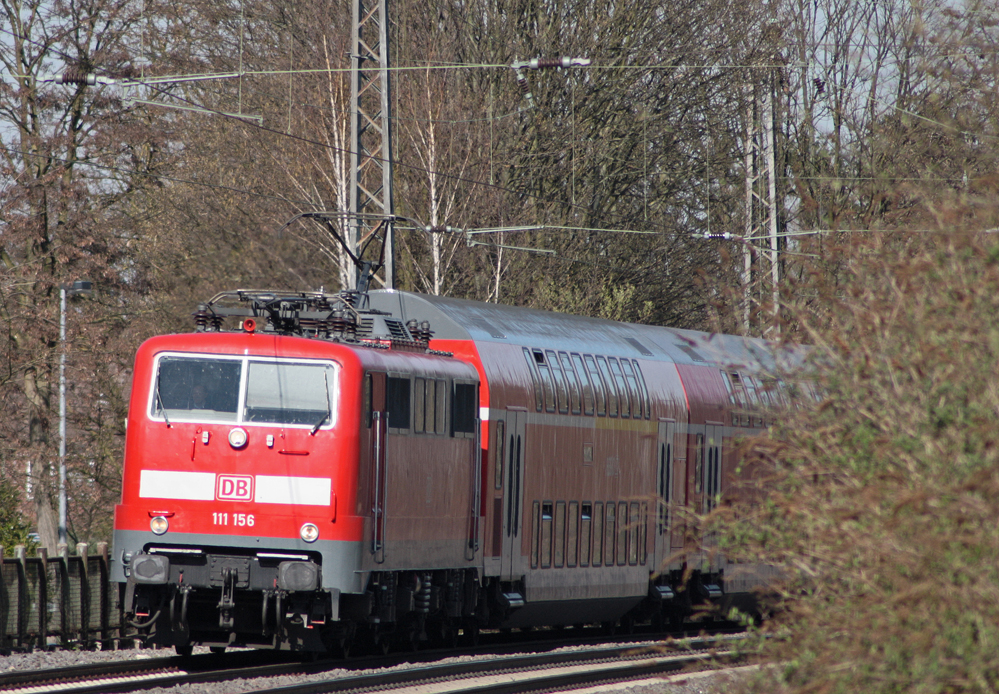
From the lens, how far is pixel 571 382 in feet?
63.2

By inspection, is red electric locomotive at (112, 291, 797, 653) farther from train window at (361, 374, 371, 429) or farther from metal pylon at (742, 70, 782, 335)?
metal pylon at (742, 70, 782, 335)

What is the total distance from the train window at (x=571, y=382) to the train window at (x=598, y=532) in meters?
1.35

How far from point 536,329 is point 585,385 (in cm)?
93

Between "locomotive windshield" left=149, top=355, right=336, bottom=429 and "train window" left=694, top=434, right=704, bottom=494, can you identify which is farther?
"train window" left=694, top=434, right=704, bottom=494

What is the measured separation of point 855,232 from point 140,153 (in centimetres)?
2615

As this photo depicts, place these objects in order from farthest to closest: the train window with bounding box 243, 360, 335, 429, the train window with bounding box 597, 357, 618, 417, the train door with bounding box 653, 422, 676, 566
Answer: the train door with bounding box 653, 422, 676, 566
the train window with bounding box 597, 357, 618, 417
the train window with bounding box 243, 360, 335, 429

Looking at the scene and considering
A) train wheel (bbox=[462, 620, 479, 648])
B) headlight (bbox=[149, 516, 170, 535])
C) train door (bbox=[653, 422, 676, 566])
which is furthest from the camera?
train door (bbox=[653, 422, 676, 566])

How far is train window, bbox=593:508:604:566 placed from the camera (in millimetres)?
19625

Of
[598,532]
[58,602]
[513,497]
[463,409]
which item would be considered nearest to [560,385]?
[513,497]

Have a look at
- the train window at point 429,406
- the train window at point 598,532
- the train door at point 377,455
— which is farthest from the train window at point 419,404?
the train window at point 598,532

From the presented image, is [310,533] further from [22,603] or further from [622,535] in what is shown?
[622,535]

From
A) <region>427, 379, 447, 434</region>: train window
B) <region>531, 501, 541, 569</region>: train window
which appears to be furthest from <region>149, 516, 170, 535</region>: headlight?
<region>531, 501, 541, 569</region>: train window

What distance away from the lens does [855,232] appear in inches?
354

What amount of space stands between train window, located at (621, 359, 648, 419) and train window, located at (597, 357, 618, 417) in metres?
0.38
